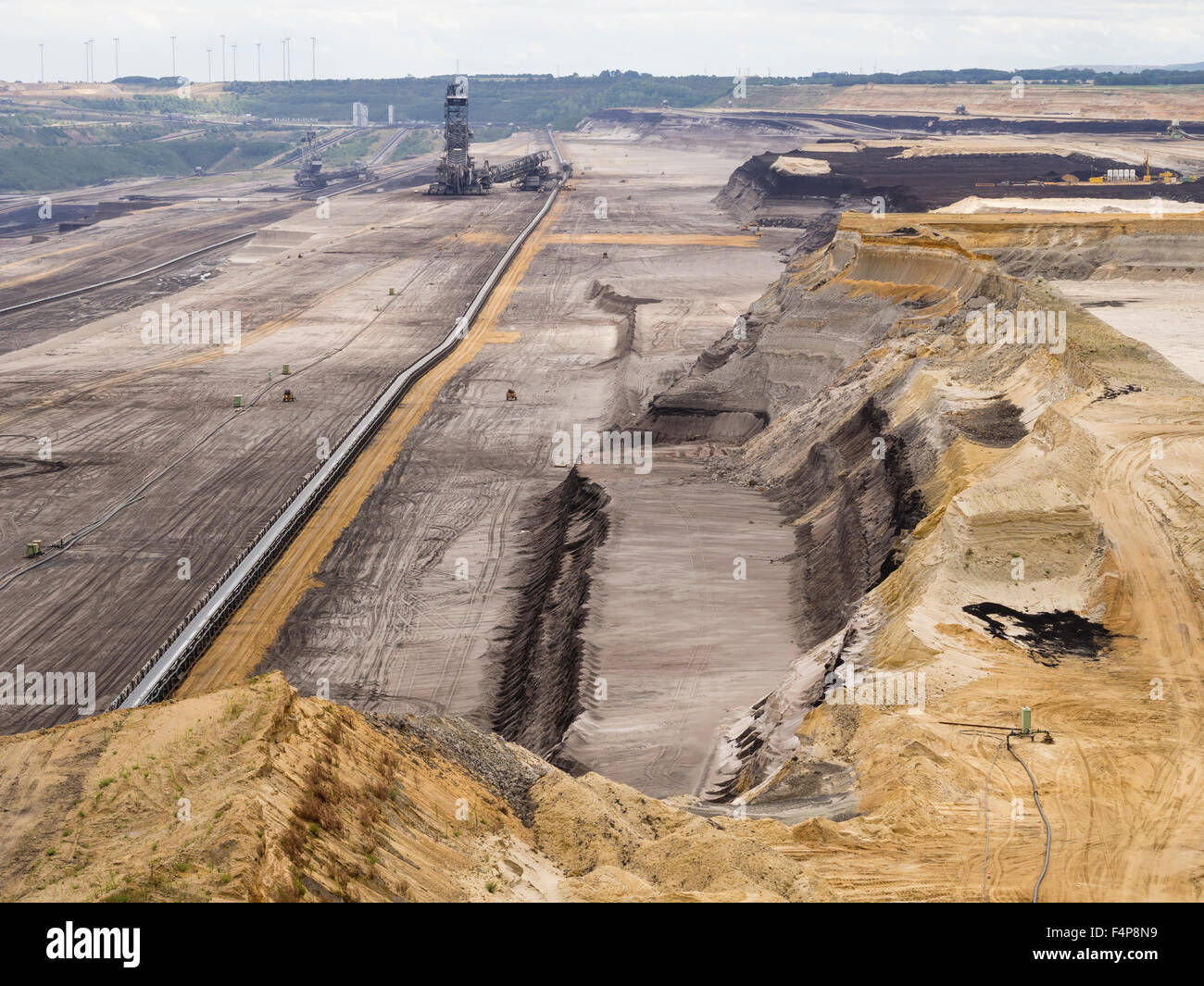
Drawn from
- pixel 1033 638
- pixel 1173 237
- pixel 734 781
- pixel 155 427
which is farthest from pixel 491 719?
pixel 1173 237

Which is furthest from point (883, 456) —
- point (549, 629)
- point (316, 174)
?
point (316, 174)

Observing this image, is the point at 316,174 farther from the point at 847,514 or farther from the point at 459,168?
the point at 847,514

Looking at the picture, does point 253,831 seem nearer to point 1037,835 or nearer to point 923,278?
point 1037,835

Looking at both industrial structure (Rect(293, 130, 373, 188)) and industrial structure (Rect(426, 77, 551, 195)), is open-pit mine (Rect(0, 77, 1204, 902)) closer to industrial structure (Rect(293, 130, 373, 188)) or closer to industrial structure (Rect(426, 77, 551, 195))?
industrial structure (Rect(426, 77, 551, 195))

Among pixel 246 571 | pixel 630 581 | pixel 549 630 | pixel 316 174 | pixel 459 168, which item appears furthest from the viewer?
pixel 316 174

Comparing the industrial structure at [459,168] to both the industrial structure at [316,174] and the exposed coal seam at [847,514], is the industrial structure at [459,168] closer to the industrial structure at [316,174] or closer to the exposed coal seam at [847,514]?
the industrial structure at [316,174]

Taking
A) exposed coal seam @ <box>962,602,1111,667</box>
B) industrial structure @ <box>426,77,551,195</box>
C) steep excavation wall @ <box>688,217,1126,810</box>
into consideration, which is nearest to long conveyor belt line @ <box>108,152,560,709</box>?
steep excavation wall @ <box>688,217,1126,810</box>
